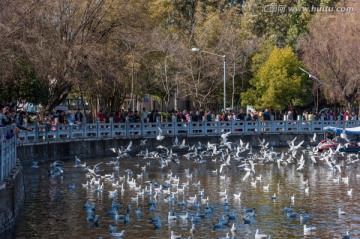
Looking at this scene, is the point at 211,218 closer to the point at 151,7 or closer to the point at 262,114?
the point at 262,114

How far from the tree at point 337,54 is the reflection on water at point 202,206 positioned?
2416cm

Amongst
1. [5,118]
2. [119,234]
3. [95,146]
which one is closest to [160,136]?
[95,146]

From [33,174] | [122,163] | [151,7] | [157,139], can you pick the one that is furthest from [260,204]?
[151,7]

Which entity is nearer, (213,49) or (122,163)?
(122,163)

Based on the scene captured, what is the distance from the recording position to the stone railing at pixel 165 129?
131 ft

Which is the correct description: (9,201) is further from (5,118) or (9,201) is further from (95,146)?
(95,146)

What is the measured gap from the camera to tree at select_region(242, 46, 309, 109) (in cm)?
6662

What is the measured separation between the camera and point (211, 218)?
23172 mm

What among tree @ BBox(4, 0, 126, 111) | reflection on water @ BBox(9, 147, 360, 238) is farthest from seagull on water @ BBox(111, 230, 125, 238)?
tree @ BBox(4, 0, 126, 111)

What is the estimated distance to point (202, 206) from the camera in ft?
83.0

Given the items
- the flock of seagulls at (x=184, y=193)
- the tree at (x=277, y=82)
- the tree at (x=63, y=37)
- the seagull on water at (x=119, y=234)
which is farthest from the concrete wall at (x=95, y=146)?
the seagull on water at (x=119, y=234)

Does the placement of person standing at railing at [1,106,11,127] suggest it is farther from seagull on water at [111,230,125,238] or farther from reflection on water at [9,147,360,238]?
seagull on water at [111,230,125,238]

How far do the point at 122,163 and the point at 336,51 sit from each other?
26.4m

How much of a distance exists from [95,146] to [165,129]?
623 centimetres
